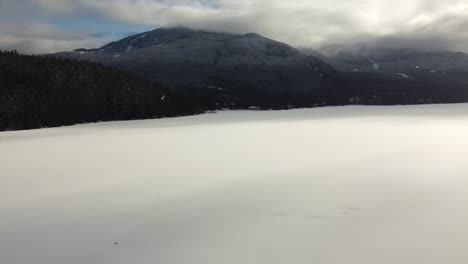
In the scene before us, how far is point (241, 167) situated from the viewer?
35.8 feet

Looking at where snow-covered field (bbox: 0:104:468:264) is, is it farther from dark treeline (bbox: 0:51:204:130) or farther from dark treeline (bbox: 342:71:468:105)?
dark treeline (bbox: 342:71:468:105)

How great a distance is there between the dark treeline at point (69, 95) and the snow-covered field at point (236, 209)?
2712cm

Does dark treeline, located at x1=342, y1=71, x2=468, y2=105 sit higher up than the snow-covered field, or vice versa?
dark treeline, located at x1=342, y1=71, x2=468, y2=105

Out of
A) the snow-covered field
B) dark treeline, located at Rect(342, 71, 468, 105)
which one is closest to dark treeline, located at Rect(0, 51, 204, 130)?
the snow-covered field

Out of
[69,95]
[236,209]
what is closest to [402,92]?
[69,95]

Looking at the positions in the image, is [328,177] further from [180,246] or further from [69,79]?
[69,79]

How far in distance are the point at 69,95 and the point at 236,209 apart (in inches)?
1720

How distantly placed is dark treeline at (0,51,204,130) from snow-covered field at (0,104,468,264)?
89.0 ft

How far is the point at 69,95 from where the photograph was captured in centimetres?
4641

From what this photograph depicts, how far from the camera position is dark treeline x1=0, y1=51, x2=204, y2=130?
37.7 m

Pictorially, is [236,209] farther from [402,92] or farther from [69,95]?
[402,92]

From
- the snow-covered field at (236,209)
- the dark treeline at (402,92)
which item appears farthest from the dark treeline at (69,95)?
the dark treeline at (402,92)

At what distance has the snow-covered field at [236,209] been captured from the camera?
16.7 feet

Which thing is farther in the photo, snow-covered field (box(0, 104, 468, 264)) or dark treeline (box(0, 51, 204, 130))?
dark treeline (box(0, 51, 204, 130))
